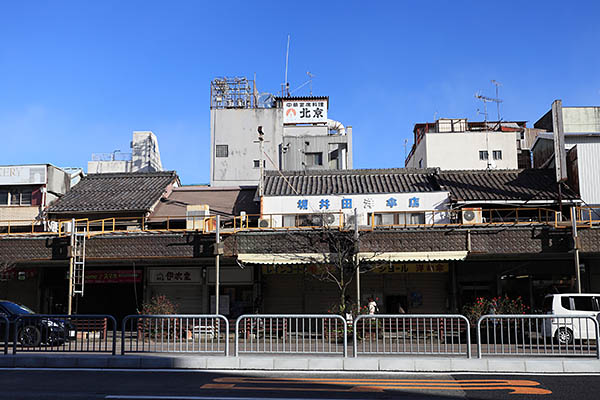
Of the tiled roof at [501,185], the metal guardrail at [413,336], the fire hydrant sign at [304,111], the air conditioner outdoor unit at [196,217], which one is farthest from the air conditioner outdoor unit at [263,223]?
the fire hydrant sign at [304,111]

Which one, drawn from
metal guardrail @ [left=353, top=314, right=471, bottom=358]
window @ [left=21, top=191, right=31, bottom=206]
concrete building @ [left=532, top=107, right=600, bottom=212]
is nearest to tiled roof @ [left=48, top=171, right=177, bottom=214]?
window @ [left=21, top=191, right=31, bottom=206]

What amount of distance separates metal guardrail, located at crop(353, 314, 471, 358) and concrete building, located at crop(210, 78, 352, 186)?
29398mm

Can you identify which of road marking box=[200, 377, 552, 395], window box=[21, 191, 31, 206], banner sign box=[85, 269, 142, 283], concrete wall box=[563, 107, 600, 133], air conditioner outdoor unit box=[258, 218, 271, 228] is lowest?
road marking box=[200, 377, 552, 395]

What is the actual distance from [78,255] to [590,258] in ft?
75.2

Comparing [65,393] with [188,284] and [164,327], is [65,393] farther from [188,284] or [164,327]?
[188,284]

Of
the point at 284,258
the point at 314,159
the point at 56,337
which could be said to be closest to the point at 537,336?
the point at 56,337

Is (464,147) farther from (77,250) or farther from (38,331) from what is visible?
(38,331)

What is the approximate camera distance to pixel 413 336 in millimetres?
13891

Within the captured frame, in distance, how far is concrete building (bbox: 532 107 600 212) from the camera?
29172mm

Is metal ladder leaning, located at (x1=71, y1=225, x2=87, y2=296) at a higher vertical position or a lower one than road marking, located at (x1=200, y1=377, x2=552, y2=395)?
higher

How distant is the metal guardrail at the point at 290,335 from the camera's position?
45.1 feet

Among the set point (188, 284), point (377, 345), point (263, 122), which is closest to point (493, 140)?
point (263, 122)

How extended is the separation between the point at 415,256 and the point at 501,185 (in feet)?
27.9

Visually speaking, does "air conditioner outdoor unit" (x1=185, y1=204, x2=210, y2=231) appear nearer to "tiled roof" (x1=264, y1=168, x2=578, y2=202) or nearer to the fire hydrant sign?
"tiled roof" (x1=264, y1=168, x2=578, y2=202)
